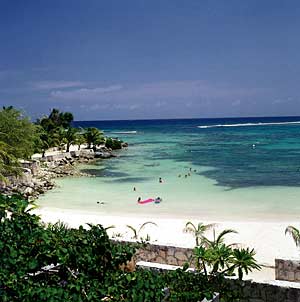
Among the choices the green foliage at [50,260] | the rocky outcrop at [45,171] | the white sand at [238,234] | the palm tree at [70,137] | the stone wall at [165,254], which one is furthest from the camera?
the palm tree at [70,137]

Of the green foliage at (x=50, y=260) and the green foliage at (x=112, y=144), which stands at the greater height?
the green foliage at (x=112, y=144)

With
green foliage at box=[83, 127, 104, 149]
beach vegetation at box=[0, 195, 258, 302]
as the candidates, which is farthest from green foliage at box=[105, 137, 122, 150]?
beach vegetation at box=[0, 195, 258, 302]

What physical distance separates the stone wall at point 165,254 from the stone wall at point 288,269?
6.87 feet

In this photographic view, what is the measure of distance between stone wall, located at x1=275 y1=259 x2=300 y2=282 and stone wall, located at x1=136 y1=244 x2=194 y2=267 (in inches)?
82.4

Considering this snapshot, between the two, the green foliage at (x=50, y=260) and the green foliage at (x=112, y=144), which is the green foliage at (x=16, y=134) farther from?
the green foliage at (x=112, y=144)

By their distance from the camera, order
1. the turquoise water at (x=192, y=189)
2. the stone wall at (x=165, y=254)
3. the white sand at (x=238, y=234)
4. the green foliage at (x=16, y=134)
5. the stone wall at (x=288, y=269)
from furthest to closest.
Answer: the green foliage at (x=16, y=134) → the turquoise water at (x=192, y=189) → the white sand at (x=238, y=234) → the stone wall at (x=165, y=254) → the stone wall at (x=288, y=269)

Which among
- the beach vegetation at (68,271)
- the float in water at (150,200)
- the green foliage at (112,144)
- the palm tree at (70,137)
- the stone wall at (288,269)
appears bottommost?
the float in water at (150,200)

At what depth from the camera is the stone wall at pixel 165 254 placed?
440 inches

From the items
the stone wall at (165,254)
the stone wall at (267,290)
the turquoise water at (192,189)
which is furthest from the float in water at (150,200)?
the stone wall at (267,290)

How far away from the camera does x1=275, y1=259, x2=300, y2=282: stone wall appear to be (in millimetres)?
10203

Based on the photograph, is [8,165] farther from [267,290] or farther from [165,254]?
[267,290]

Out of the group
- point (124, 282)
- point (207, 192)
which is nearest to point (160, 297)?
point (124, 282)

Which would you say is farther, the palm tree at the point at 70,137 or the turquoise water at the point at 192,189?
the palm tree at the point at 70,137

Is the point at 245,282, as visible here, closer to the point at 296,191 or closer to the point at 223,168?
the point at 296,191
